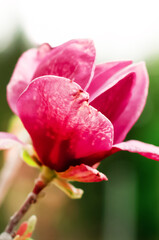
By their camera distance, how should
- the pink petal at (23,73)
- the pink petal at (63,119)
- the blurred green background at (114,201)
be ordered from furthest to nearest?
1. the blurred green background at (114,201)
2. the pink petal at (23,73)
3. the pink petal at (63,119)

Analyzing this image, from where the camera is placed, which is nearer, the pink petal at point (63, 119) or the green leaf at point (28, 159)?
the pink petal at point (63, 119)

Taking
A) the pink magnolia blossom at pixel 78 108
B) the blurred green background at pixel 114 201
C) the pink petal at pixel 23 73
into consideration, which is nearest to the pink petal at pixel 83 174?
the pink magnolia blossom at pixel 78 108

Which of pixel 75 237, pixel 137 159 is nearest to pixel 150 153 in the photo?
pixel 137 159

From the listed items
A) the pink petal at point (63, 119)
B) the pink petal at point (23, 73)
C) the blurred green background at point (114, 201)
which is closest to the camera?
the pink petal at point (63, 119)

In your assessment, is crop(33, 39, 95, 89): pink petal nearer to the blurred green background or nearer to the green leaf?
the green leaf

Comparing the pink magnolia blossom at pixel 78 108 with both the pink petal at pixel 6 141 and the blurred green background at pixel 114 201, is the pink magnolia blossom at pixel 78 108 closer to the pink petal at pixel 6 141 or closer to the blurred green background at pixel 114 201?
the pink petal at pixel 6 141

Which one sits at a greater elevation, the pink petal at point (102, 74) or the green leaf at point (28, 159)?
the pink petal at point (102, 74)

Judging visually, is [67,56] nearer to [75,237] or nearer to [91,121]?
[91,121]

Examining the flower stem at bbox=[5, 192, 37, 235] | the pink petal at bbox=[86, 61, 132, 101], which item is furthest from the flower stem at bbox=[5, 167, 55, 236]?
the pink petal at bbox=[86, 61, 132, 101]
